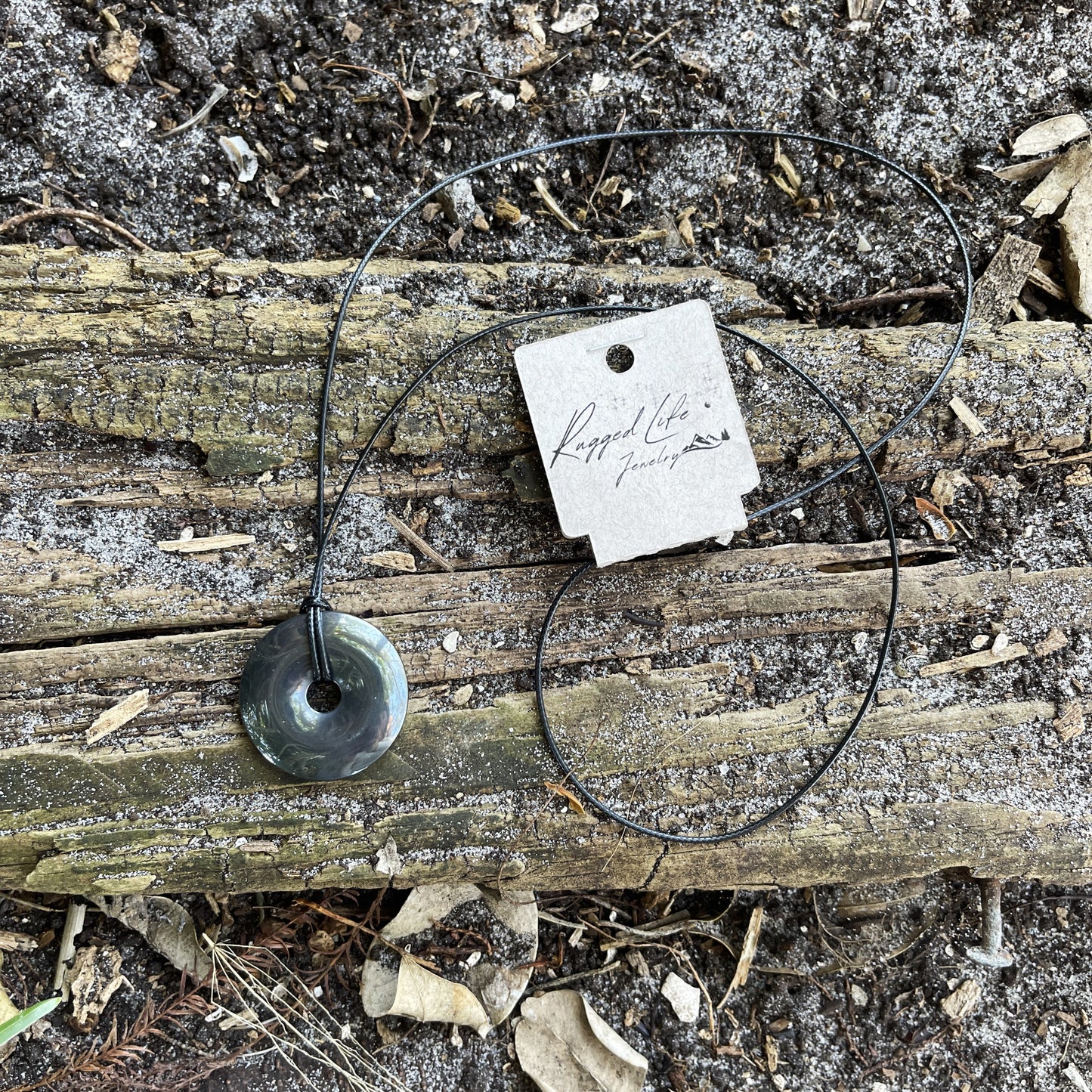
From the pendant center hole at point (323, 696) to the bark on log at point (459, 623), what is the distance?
0.44 feet

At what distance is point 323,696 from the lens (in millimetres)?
1489

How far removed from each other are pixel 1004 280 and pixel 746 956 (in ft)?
4.93

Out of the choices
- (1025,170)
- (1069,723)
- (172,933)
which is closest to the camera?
(1069,723)

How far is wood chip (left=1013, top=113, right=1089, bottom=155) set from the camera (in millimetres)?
1722

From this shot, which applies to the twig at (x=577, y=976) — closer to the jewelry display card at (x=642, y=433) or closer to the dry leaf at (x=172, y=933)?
the dry leaf at (x=172, y=933)

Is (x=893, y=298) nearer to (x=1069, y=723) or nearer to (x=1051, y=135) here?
(x=1051, y=135)

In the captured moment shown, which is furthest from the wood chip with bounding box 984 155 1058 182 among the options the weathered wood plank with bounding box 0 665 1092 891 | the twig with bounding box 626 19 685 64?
the weathered wood plank with bounding box 0 665 1092 891

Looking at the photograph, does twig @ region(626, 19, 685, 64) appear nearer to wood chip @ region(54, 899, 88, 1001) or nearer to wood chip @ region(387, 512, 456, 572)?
wood chip @ region(387, 512, 456, 572)

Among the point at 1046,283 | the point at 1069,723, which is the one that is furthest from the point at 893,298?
the point at 1069,723

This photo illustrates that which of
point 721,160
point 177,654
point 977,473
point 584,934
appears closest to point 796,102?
point 721,160

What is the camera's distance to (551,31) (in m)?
1.74

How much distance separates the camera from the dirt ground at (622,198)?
165 cm

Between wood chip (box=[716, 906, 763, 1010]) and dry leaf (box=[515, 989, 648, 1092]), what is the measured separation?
226 millimetres

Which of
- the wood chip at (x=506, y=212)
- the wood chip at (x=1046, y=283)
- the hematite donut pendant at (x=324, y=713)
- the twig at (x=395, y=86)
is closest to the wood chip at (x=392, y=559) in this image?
the hematite donut pendant at (x=324, y=713)
